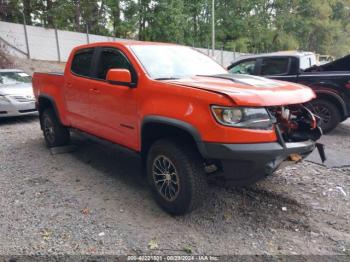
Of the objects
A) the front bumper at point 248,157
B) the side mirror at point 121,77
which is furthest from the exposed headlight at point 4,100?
the front bumper at point 248,157

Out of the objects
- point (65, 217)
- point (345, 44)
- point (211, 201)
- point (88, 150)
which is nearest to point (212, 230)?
point (211, 201)

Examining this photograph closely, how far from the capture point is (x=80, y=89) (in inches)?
203

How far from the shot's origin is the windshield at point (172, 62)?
13.8ft

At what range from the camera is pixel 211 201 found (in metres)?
4.13

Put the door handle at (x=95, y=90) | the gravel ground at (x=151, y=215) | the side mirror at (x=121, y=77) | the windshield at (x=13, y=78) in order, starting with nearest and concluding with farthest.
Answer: the gravel ground at (x=151, y=215) < the side mirror at (x=121, y=77) < the door handle at (x=95, y=90) < the windshield at (x=13, y=78)

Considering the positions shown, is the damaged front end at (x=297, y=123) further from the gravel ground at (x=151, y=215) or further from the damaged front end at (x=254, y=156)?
the gravel ground at (x=151, y=215)

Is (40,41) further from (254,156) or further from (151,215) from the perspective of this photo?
(254,156)

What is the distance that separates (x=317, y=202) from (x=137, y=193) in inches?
84.8

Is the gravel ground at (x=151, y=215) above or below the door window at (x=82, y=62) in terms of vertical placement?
below

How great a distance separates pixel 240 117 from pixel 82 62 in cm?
306

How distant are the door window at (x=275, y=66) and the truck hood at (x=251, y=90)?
14.6ft

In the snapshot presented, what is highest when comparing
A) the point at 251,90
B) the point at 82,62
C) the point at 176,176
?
the point at 82,62

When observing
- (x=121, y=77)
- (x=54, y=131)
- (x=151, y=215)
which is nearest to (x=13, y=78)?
(x=54, y=131)

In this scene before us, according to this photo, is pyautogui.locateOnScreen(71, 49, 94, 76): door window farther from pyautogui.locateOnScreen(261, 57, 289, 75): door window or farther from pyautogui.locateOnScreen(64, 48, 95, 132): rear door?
pyautogui.locateOnScreen(261, 57, 289, 75): door window
